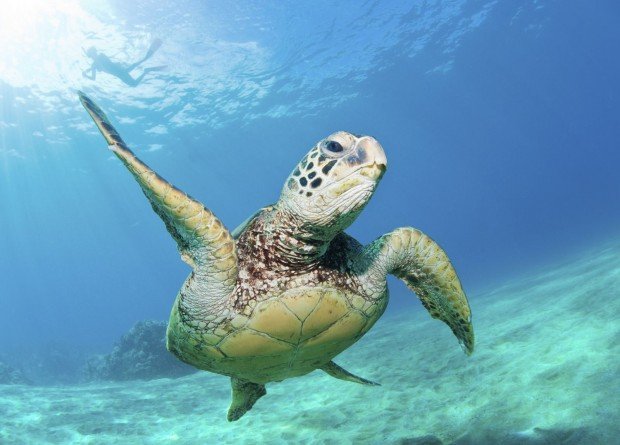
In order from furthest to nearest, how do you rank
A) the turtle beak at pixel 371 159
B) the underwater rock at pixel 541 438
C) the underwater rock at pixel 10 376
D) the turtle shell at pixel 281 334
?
the underwater rock at pixel 10 376 → the underwater rock at pixel 541 438 → the turtle shell at pixel 281 334 → the turtle beak at pixel 371 159

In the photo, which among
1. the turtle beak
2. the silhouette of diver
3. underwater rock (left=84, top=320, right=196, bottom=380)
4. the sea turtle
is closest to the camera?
the turtle beak

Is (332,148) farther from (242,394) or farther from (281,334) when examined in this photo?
(242,394)

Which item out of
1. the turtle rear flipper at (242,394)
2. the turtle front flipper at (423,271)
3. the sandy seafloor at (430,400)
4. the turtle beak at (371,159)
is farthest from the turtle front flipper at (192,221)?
the sandy seafloor at (430,400)

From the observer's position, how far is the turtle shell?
114 inches

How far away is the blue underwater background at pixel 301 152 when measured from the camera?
4.88m

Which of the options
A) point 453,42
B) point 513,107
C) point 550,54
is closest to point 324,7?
point 453,42

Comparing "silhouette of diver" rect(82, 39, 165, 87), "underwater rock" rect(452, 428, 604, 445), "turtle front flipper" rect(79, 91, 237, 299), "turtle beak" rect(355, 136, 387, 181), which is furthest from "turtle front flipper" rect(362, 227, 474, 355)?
"silhouette of diver" rect(82, 39, 165, 87)

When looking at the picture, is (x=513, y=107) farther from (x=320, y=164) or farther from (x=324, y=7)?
(x=320, y=164)

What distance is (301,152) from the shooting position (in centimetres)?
5388

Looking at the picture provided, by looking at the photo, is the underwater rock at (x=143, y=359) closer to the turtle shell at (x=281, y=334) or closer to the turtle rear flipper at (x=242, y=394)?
the turtle rear flipper at (x=242, y=394)

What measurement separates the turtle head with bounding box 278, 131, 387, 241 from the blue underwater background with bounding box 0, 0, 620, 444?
2849mm

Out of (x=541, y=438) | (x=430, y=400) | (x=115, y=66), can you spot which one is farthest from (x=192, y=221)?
(x=115, y=66)

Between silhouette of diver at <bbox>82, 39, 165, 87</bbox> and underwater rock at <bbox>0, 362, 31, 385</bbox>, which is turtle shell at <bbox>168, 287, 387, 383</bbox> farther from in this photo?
silhouette of diver at <bbox>82, 39, 165, 87</bbox>

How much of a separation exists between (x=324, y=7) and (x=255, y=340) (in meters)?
23.8
